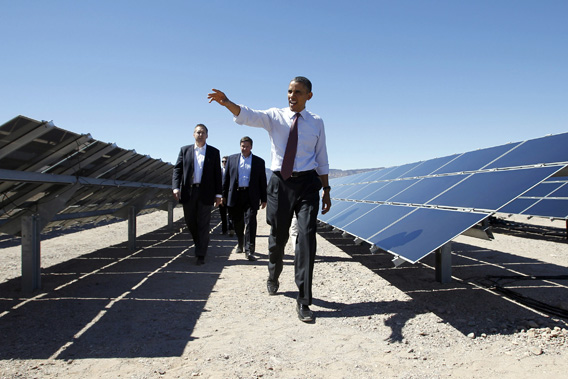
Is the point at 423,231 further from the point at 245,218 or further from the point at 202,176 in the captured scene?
the point at 245,218

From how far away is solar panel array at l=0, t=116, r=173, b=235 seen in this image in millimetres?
3645

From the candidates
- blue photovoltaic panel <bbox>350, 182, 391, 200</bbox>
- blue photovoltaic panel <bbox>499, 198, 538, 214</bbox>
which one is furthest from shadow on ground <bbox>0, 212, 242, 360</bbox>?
blue photovoltaic panel <bbox>499, 198, 538, 214</bbox>

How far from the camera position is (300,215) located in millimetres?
3588

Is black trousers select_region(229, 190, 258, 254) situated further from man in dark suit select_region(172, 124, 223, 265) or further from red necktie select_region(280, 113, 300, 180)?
red necktie select_region(280, 113, 300, 180)

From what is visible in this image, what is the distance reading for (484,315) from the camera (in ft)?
11.1

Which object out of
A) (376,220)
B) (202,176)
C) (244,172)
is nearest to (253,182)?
(244,172)

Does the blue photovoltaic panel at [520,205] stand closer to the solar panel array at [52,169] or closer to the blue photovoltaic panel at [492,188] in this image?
the blue photovoltaic panel at [492,188]

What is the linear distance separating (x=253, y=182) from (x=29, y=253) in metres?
3.41

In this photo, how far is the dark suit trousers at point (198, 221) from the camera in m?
5.89

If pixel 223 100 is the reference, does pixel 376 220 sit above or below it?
below

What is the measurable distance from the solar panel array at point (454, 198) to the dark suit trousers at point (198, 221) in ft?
6.74

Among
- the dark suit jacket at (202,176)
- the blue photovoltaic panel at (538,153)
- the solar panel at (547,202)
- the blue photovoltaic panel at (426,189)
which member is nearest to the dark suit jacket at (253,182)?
the dark suit jacket at (202,176)

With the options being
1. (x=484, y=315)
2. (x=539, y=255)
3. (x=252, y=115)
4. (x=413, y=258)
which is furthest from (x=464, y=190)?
(x=539, y=255)

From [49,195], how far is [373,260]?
465 cm
